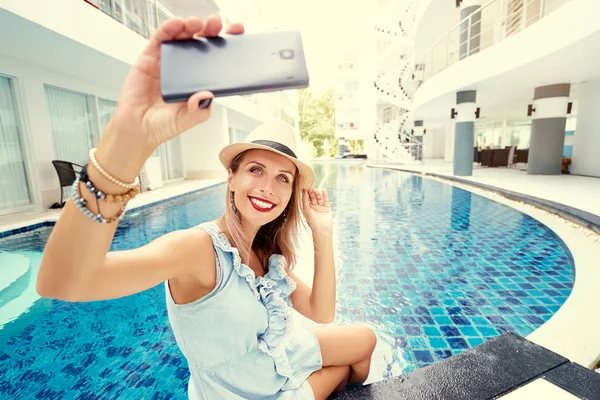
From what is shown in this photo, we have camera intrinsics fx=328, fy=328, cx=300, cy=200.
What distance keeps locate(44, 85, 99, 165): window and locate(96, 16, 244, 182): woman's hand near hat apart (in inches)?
355

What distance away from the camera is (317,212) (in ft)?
5.40

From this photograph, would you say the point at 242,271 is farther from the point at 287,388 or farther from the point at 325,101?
the point at 325,101

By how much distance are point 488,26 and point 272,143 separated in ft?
60.1

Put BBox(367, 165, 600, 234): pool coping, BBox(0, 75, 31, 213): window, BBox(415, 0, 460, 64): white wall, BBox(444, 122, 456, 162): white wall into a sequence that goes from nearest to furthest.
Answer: BBox(367, 165, 600, 234): pool coping
BBox(0, 75, 31, 213): window
BBox(415, 0, 460, 64): white wall
BBox(444, 122, 456, 162): white wall

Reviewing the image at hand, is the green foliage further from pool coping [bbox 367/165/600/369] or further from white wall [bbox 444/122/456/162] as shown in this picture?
pool coping [bbox 367/165/600/369]

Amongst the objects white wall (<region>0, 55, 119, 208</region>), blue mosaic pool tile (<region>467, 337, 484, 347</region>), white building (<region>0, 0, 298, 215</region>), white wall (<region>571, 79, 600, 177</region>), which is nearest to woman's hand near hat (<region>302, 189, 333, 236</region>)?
blue mosaic pool tile (<region>467, 337, 484, 347</region>)

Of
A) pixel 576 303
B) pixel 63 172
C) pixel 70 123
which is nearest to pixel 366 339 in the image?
pixel 576 303

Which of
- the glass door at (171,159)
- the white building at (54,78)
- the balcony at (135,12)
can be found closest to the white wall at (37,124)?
the white building at (54,78)

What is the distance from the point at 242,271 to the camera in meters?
1.21

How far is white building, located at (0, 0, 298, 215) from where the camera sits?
17.3 feet

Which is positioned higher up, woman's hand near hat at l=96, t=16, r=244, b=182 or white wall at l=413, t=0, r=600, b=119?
white wall at l=413, t=0, r=600, b=119

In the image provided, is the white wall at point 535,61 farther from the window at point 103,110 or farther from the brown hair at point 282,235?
the window at point 103,110

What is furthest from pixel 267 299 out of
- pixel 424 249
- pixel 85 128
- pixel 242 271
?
pixel 85 128

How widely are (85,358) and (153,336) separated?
50cm
